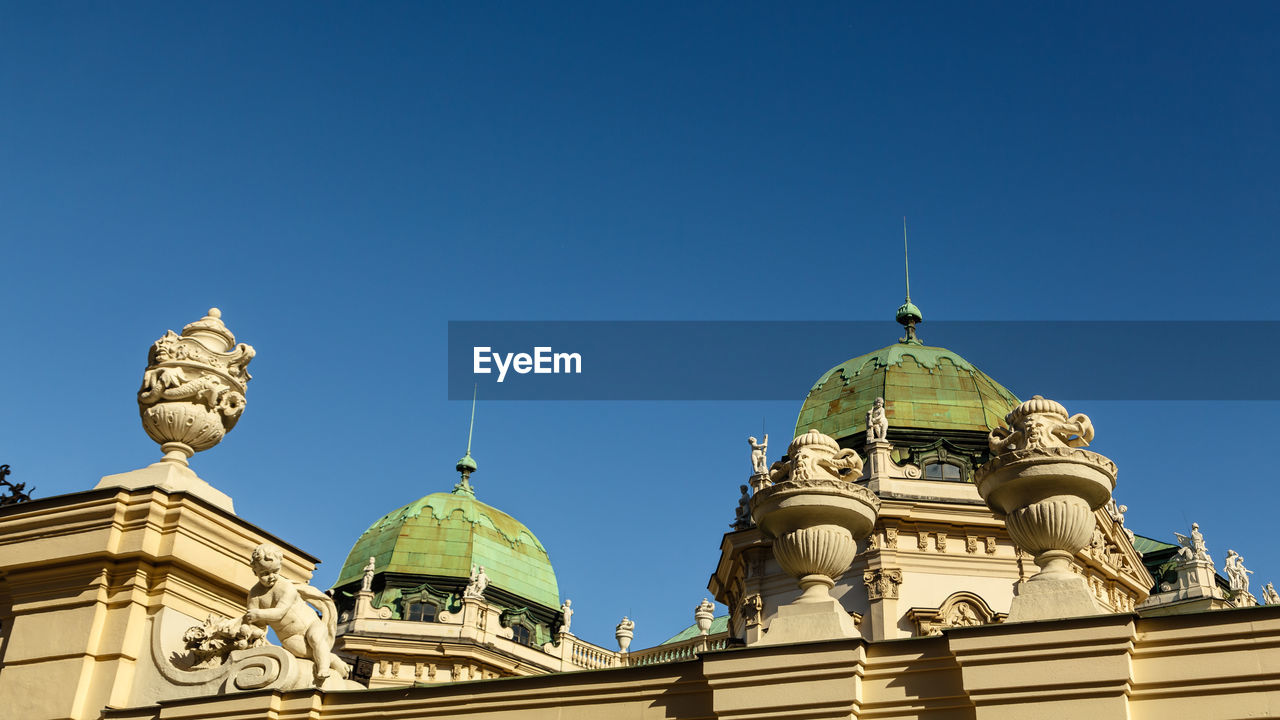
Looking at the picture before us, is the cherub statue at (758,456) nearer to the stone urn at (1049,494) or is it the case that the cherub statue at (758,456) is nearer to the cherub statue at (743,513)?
the cherub statue at (743,513)

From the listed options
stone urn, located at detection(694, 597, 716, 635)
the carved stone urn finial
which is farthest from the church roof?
the carved stone urn finial

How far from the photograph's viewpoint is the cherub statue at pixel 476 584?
1828 inches

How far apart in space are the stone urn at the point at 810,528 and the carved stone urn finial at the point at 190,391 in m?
5.16

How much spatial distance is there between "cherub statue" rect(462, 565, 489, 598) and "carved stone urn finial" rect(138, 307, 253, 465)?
118 ft

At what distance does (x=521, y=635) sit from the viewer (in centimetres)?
4916

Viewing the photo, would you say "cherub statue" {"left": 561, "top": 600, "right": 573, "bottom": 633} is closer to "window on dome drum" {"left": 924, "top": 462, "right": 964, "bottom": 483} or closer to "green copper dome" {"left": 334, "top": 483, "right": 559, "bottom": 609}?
"green copper dome" {"left": 334, "top": 483, "right": 559, "bottom": 609}

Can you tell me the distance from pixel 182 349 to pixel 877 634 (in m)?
23.0

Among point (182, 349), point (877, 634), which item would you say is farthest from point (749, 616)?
point (182, 349)

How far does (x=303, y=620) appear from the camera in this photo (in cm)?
983

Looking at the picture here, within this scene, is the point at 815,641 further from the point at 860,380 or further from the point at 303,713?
the point at 860,380

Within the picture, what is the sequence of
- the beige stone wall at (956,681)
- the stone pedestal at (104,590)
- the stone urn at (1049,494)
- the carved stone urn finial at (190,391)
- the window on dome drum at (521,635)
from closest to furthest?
the beige stone wall at (956,681), the stone urn at (1049,494), the stone pedestal at (104,590), the carved stone urn finial at (190,391), the window on dome drum at (521,635)

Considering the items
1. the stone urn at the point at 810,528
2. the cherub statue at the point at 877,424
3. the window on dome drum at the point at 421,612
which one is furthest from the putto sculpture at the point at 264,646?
the window on dome drum at the point at 421,612

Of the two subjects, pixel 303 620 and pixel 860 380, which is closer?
pixel 303 620

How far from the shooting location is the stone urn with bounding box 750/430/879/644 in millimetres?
8586
